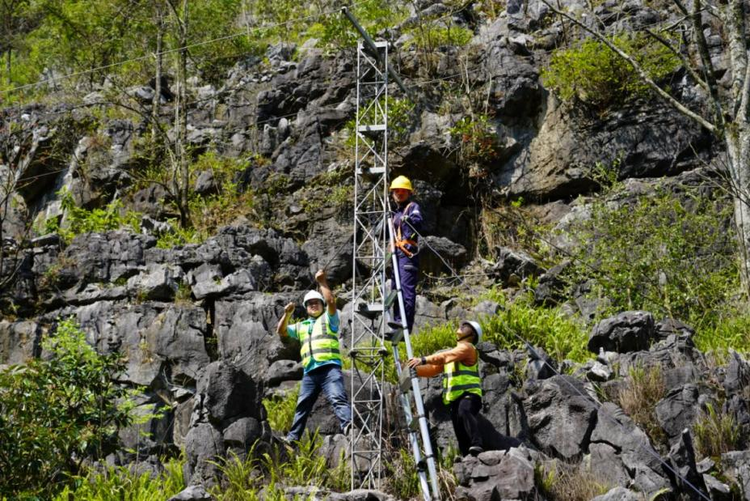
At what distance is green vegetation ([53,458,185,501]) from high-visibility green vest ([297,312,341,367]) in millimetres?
1895

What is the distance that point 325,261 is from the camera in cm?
1588

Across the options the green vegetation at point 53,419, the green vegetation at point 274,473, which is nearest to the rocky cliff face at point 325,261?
the green vegetation at point 274,473

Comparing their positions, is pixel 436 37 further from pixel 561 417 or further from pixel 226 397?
pixel 226 397

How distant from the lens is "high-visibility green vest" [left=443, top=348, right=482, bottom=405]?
8.45 m

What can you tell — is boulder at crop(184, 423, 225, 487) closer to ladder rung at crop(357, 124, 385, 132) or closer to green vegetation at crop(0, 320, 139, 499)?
green vegetation at crop(0, 320, 139, 499)

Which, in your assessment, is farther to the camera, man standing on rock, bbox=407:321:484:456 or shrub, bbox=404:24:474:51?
shrub, bbox=404:24:474:51

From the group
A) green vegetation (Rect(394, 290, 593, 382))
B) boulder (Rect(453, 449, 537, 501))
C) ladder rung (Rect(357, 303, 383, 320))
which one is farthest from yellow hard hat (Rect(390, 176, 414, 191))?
boulder (Rect(453, 449, 537, 501))

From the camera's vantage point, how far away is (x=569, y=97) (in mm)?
16875

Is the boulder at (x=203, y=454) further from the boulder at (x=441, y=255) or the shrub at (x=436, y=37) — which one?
the shrub at (x=436, y=37)

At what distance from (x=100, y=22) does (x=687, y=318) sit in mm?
18658

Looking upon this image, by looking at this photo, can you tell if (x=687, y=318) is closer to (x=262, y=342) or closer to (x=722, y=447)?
(x=722, y=447)

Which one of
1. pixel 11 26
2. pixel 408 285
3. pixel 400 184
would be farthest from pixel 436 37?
pixel 11 26

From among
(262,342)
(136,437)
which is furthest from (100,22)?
(136,437)

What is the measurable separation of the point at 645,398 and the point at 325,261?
7.97 metres
